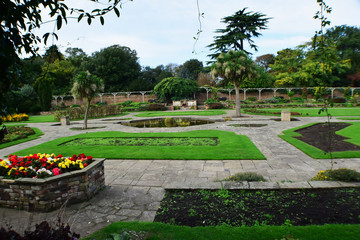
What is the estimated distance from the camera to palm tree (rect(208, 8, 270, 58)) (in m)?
35.0

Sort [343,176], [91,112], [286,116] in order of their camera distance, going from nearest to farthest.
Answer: [343,176] < [286,116] < [91,112]

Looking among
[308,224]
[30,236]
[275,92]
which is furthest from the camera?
[275,92]

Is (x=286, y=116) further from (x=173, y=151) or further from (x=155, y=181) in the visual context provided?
(x=155, y=181)

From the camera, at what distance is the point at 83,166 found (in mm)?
4277

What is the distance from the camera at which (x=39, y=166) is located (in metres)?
4.29

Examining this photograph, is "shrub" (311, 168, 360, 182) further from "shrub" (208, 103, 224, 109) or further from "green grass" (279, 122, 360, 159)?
"shrub" (208, 103, 224, 109)

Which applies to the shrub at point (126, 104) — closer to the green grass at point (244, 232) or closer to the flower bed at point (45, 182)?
the flower bed at point (45, 182)

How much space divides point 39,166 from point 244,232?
12.4ft

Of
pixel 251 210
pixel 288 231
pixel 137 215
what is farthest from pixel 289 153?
pixel 137 215

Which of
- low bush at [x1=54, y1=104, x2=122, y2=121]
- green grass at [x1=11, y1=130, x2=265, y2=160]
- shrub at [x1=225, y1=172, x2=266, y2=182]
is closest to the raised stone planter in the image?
shrub at [x1=225, y1=172, x2=266, y2=182]

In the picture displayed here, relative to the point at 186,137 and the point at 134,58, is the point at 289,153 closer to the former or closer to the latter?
the point at 186,137

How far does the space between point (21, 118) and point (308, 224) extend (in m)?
25.5

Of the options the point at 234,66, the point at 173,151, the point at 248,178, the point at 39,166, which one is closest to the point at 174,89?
the point at 234,66

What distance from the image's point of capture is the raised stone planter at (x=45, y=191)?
3.70m
